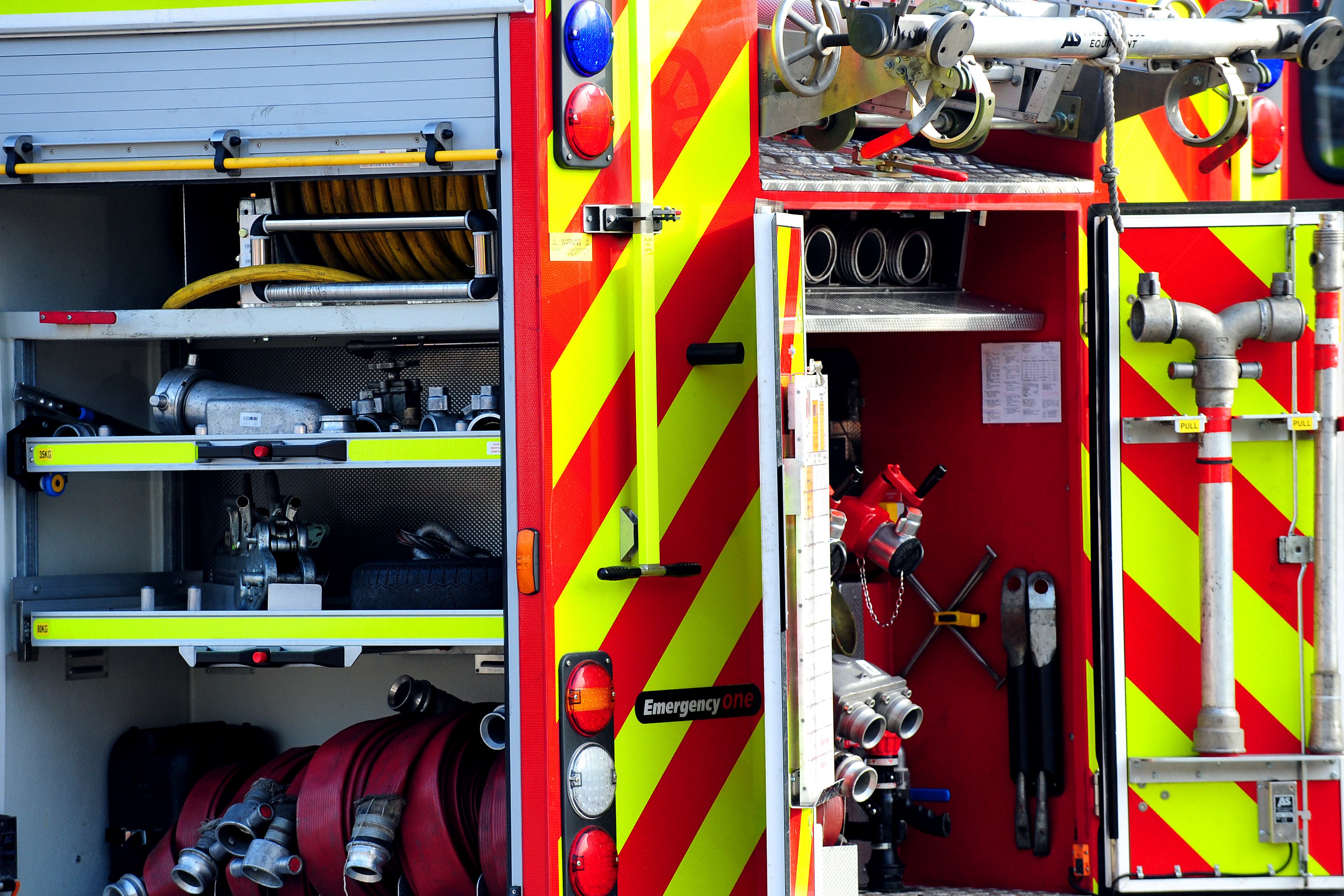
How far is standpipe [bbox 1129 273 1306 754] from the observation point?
3617 mm

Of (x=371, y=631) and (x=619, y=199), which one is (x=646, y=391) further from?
(x=371, y=631)

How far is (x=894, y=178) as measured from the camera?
3715 millimetres

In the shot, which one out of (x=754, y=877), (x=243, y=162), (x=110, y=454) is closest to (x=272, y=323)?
(x=243, y=162)

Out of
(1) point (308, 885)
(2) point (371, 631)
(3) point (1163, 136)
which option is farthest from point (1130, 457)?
(1) point (308, 885)

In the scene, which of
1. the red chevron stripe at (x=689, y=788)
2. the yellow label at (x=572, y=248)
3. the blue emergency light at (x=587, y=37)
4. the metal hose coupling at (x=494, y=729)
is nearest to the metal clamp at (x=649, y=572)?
the red chevron stripe at (x=689, y=788)

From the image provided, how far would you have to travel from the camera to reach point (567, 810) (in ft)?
10.0

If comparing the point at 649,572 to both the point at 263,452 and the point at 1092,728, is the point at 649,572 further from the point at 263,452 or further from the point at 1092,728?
the point at 1092,728

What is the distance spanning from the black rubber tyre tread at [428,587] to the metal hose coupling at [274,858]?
23.9 inches

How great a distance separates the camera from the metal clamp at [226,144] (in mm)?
3135

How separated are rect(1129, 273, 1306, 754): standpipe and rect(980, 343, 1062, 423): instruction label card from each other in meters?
0.37

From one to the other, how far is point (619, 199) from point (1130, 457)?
1.58 m

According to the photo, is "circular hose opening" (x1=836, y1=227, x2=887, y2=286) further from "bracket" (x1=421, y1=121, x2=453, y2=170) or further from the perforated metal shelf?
"bracket" (x1=421, y1=121, x2=453, y2=170)

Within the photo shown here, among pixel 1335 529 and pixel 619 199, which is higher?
pixel 619 199

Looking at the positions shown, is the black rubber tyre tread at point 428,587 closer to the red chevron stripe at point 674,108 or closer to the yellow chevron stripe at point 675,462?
the yellow chevron stripe at point 675,462
